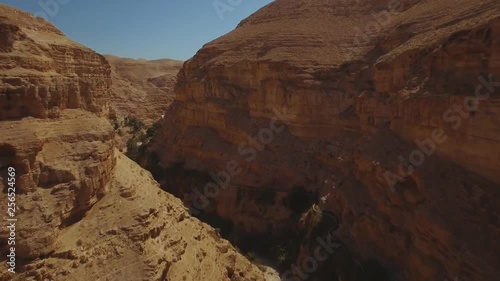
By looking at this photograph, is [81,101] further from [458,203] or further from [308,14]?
[308,14]

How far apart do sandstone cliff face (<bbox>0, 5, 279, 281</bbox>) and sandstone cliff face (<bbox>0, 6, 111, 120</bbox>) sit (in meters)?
0.03

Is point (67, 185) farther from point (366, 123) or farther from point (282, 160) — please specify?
point (282, 160)

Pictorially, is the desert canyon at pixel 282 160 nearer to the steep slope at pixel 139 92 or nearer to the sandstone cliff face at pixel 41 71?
the sandstone cliff face at pixel 41 71

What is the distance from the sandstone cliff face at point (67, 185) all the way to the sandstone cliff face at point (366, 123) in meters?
7.77

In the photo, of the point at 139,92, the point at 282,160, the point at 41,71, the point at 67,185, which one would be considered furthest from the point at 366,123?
the point at 139,92

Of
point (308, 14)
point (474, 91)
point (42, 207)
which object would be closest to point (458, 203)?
point (474, 91)

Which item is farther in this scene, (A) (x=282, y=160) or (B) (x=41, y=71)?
(A) (x=282, y=160)

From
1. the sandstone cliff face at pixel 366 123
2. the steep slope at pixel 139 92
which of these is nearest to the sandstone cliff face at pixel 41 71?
the sandstone cliff face at pixel 366 123

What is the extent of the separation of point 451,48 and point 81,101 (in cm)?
1364

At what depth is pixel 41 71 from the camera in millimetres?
10445

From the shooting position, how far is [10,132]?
9.16 meters

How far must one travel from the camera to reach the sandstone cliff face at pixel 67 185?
9023 millimetres

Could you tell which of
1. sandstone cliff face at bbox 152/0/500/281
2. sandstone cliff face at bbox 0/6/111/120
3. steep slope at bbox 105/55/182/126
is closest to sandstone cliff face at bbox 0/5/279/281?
sandstone cliff face at bbox 0/6/111/120

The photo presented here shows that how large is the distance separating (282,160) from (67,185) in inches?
734
